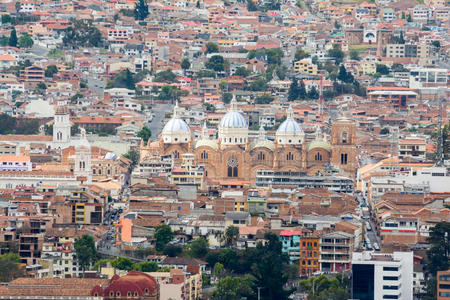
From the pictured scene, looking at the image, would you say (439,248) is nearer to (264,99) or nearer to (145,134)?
(145,134)

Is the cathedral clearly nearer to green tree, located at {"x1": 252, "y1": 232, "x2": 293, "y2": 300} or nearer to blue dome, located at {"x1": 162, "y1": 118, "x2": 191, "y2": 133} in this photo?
blue dome, located at {"x1": 162, "y1": 118, "x2": 191, "y2": 133}

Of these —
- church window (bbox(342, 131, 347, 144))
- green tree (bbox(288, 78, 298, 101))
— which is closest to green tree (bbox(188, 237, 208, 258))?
church window (bbox(342, 131, 347, 144))

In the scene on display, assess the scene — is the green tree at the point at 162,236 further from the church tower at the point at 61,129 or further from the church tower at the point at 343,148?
the church tower at the point at 61,129

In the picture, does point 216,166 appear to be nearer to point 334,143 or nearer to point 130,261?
point 334,143

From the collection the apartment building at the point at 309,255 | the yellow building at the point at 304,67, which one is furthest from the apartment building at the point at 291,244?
the yellow building at the point at 304,67

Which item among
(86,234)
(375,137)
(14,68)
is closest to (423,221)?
(86,234)
